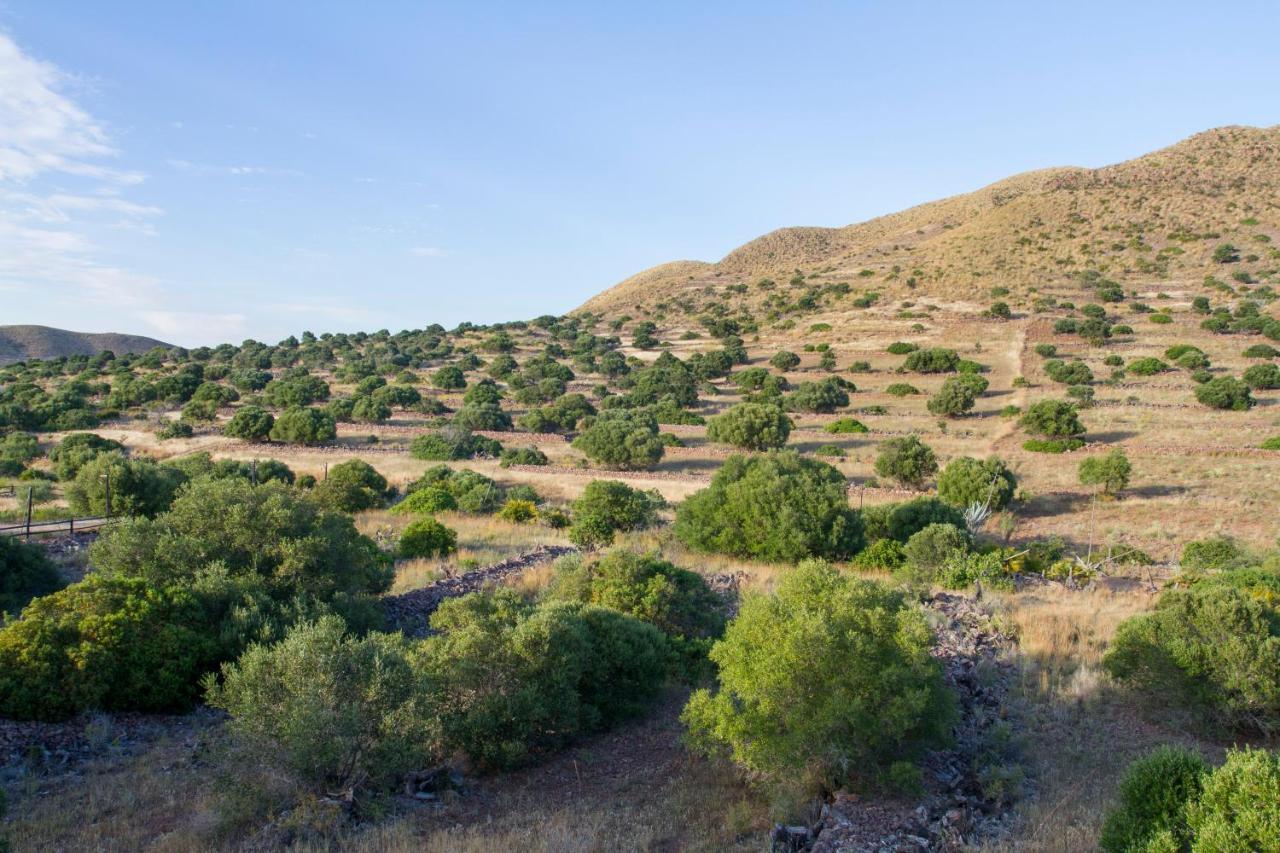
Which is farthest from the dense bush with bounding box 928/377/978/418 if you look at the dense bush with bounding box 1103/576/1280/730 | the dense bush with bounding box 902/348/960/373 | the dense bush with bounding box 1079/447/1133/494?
the dense bush with bounding box 1103/576/1280/730

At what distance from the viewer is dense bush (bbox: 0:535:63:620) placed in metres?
13.6

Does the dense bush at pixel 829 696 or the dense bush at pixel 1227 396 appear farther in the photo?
the dense bush at pixel 1227 396

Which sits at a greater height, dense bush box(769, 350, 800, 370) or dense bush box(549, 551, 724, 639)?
dense bush box(769, 350, 800, 370)

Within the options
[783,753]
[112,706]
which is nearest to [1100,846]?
[783,753]

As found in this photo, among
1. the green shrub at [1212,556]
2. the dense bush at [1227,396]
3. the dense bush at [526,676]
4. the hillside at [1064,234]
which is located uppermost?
the hillside at [1064,234]

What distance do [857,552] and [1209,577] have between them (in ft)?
21.6

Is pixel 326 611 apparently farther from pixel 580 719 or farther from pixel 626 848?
pixel 626 848

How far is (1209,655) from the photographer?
28.5ft

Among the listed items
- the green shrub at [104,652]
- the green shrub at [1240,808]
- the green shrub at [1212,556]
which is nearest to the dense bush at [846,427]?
the green shrub at [1212,556]

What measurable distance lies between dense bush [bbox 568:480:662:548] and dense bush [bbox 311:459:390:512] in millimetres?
7639

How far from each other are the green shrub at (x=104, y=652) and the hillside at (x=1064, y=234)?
6658 centimetres

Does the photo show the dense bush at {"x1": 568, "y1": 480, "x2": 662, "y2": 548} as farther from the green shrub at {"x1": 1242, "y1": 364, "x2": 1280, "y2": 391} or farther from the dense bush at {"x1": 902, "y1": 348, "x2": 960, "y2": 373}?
the green shrub at {"x1": 1242, "y1": 364, "x2": 1280, "y2": 391}

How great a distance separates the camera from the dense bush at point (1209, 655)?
8.40 metres

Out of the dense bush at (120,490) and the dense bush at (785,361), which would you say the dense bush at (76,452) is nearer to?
the dense bush at (120,490)
